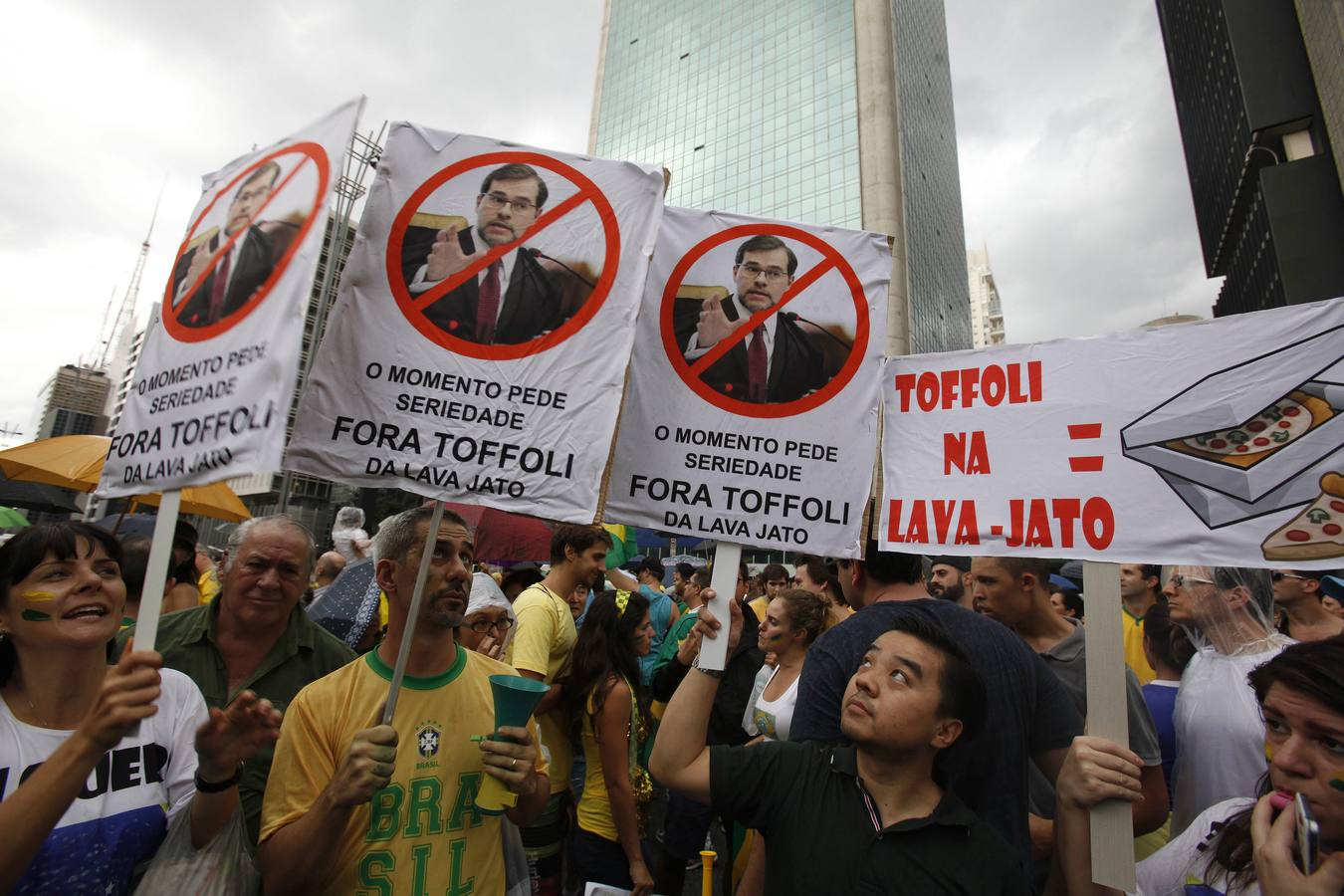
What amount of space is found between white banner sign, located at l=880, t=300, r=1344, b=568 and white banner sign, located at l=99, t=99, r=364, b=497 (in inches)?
89.0

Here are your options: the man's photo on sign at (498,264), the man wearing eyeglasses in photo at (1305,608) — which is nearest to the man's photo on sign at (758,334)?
the man's photo on sign at (498,264)

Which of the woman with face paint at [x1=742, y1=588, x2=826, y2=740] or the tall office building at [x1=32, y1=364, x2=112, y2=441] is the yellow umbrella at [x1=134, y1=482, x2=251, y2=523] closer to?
the woman with face paint at [x1=742, y1=588, x2=826, y2=740]

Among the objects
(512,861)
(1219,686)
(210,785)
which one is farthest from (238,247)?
(1219,686)

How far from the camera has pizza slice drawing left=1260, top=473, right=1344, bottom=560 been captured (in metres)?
2.20

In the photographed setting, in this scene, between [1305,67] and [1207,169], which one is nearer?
[1305,67]

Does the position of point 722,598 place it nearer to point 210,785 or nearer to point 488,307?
point 488,307

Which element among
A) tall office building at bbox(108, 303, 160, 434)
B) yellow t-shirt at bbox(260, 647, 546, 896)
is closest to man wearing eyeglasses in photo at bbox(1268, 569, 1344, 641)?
yellow t-shirt at bbox(260, 647, 546, 896)

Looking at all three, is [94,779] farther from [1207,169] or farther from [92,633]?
[1207,169]

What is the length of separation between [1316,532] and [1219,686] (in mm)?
1165

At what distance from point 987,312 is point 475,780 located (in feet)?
503

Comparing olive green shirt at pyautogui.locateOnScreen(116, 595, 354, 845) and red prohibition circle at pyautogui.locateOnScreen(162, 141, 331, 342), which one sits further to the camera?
olive green shirt at pyautogui.locateOnScreen(116, 595, 354, 845)

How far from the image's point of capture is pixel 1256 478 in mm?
2330

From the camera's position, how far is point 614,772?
3.33m

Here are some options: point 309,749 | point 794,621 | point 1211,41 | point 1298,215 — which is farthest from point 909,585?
point 1211,41
